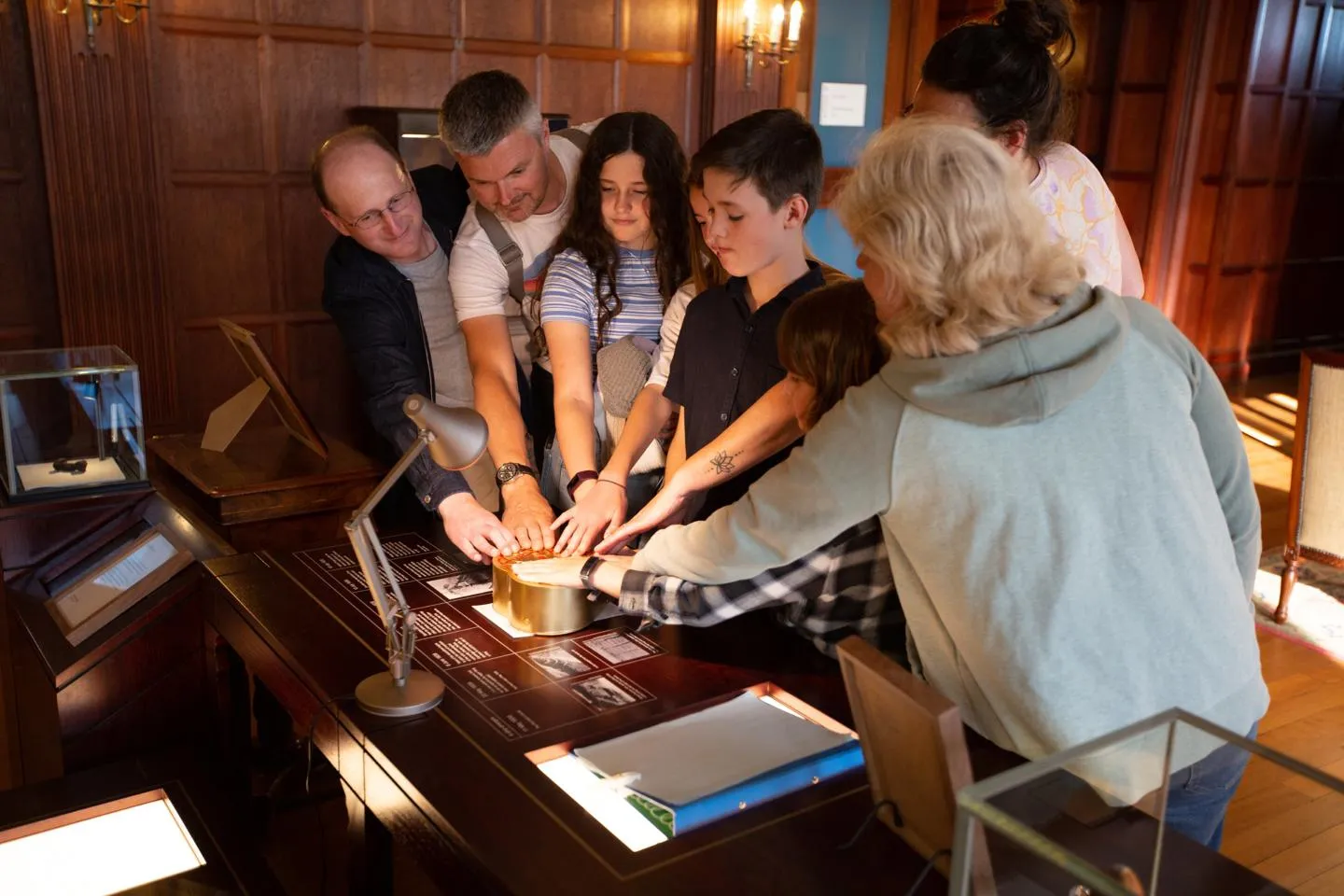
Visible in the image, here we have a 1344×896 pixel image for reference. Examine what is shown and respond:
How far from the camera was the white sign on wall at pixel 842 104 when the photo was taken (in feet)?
19.0

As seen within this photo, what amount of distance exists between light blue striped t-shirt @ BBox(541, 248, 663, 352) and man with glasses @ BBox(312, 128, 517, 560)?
37 cm

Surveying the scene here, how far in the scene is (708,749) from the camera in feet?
4.68

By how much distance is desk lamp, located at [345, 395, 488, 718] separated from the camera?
144 centimetres

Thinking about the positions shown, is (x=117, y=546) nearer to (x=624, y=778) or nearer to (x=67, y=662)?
(x=67, y=662)

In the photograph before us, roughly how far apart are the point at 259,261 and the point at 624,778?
11.3 ft

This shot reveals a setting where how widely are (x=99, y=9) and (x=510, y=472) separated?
99.1 inches

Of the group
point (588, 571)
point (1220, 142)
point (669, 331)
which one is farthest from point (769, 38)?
point (588, 571)

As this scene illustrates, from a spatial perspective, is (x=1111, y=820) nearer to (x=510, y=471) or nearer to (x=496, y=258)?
(x=510, y=471)

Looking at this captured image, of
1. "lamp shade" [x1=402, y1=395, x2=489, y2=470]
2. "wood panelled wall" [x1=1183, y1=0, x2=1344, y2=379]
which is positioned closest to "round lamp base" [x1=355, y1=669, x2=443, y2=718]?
"lamp shade" [x1=402, y1=395, x2=489, y2=470]

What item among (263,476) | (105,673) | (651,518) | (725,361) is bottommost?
(105,673)

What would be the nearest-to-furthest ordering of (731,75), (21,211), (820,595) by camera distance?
(820,595) < (21,211) < (731,75)

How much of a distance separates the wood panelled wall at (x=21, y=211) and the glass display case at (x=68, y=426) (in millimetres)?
1501

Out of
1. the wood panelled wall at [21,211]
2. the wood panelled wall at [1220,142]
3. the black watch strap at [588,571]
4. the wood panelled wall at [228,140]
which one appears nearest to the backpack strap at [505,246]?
the black watch strap at [588,571]

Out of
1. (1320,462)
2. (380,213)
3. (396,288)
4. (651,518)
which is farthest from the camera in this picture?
(1320,462)
